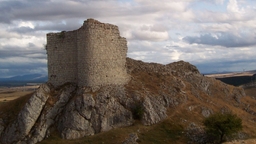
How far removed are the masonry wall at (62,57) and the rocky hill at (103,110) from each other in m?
1.32

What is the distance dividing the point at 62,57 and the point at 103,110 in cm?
970

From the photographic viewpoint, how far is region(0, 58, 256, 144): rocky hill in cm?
3803

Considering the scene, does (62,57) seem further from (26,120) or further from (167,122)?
(167,122)

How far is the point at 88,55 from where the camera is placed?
1599 inches

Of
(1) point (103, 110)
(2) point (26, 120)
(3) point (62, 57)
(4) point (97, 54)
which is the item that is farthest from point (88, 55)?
(2) point (26, 120)

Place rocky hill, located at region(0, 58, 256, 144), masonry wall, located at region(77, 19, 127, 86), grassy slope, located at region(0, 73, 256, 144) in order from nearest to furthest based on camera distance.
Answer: grassy slope, located at region(0, 73, 256, 144) → rocky hill, located at region(0, 58, 256, 144) → masonry wall, located at region(77, 19, 127, 86)

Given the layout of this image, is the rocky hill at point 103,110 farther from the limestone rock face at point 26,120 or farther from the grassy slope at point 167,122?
the grassy slope at point 167,122

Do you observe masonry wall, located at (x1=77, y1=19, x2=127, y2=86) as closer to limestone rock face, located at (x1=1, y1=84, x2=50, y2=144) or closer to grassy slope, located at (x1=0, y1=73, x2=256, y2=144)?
grassy slope, located at (x1=0, y1=73, x2=256, y2=144)

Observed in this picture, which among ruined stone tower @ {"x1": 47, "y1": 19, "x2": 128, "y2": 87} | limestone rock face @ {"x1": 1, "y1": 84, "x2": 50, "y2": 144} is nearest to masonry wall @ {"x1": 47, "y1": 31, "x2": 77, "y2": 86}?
ruined stone tower @ {"x1": 47, "y1": 19, "x2": 128, "y2": 87}

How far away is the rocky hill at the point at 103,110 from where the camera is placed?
38.0 metres

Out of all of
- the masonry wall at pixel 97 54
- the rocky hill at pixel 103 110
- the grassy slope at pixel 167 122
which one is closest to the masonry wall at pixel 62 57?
the rocky hill at pixel 103 110

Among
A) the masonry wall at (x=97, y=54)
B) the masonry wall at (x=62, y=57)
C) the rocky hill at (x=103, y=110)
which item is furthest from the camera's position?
the masonry wall at (x=62, y=57)

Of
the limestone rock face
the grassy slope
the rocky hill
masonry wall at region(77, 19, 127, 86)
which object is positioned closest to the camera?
the grassy slope

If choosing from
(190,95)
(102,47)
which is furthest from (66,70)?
(190,95)
